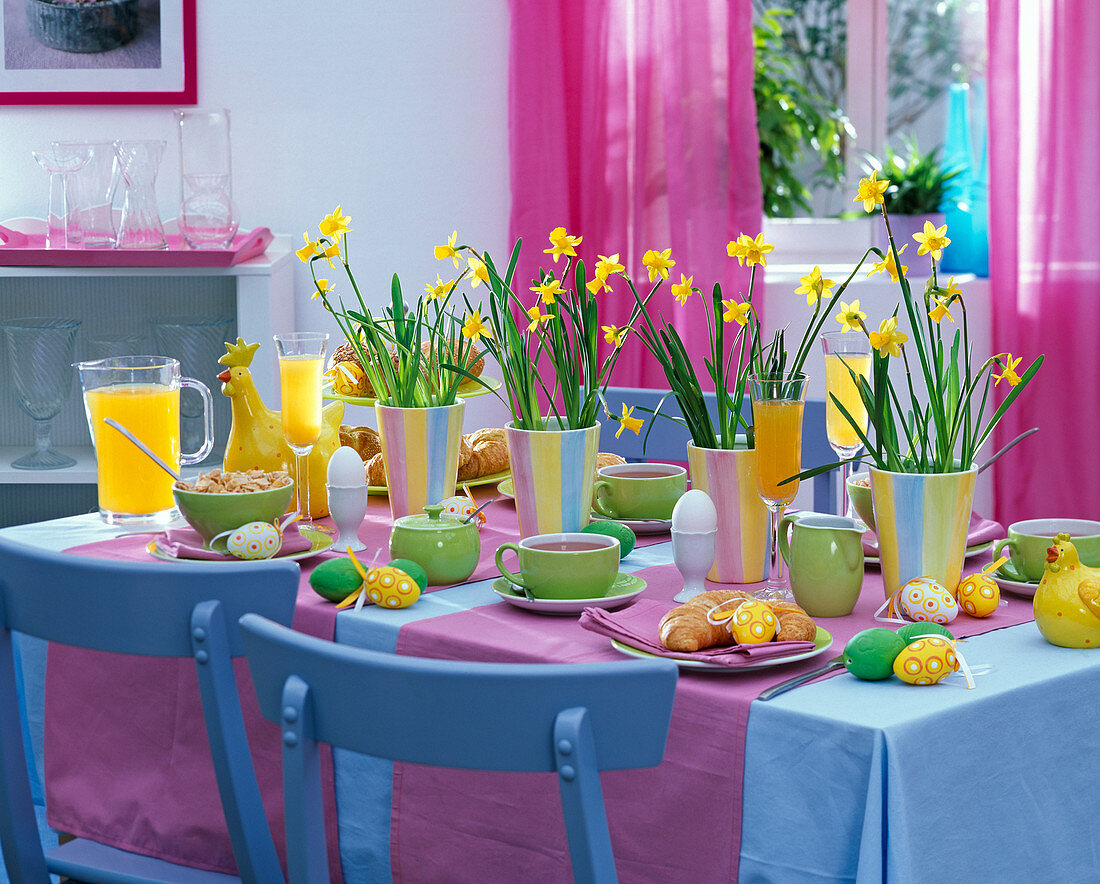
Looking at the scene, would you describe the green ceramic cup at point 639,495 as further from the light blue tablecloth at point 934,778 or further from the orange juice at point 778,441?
the light blue tablecloth at point 934,778

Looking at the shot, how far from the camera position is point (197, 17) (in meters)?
2.95

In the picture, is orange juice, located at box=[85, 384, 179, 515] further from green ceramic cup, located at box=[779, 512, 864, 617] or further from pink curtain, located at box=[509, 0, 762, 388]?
pink curtain, located at box=[509, 0, 762, 388]

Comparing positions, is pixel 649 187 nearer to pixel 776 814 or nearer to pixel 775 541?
pixel 775 541

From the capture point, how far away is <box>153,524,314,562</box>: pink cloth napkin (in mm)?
1449

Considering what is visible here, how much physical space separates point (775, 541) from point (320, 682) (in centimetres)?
60

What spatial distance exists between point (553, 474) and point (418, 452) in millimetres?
212

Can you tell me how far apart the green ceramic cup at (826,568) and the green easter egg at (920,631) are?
0.13m

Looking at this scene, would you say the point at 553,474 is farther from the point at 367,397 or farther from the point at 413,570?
the point at 367,397

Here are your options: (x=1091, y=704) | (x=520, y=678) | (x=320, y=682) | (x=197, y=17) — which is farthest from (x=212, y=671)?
(x=197, y=17)

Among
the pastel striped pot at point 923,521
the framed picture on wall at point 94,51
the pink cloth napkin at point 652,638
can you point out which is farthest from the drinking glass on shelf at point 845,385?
the framed picture on wall at point 94,51

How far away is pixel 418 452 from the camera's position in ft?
5.26

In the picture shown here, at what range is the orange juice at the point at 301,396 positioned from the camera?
1570mm

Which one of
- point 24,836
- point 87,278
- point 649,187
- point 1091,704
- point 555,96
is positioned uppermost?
point 555,96

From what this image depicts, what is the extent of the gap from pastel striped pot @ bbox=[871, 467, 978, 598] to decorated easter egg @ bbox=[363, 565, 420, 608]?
459 millimetres
